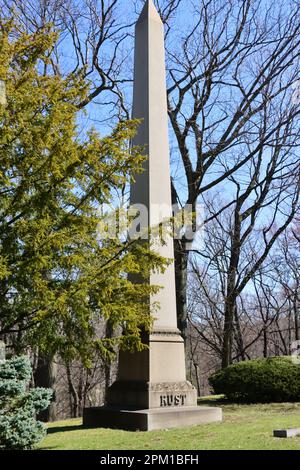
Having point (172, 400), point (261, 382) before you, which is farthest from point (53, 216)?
point (261, 382)

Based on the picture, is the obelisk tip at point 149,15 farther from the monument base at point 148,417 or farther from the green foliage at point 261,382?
the green foliage at point 261,382

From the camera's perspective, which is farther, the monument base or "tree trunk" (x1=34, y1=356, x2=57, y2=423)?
"tree trunk" (x1=34, y1=356, x2=57, y2=423)

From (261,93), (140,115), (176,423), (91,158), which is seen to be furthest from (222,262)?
(91,158)

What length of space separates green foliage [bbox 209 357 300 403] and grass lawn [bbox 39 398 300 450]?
306cm

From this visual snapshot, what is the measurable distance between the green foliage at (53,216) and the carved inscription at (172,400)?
2004 mm

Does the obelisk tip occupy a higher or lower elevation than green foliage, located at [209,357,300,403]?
higher

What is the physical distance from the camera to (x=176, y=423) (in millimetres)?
7930

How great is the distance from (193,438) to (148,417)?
3.57ft

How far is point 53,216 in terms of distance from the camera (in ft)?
22.0

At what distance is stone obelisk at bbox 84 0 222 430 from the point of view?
26.7 feet

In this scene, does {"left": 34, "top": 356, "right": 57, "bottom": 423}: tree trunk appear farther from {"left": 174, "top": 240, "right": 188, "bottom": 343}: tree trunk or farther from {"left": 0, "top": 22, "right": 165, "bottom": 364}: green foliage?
{"left": 0, "top": 22, "right": 165, "bottom": 364}: green foliage

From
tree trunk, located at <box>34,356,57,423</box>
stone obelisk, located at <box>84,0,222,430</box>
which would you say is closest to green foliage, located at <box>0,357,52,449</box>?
stone obelisk, located at <box>84,0,222,430</box>

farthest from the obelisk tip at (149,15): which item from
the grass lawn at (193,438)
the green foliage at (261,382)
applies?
the green foliage at (261,382)
